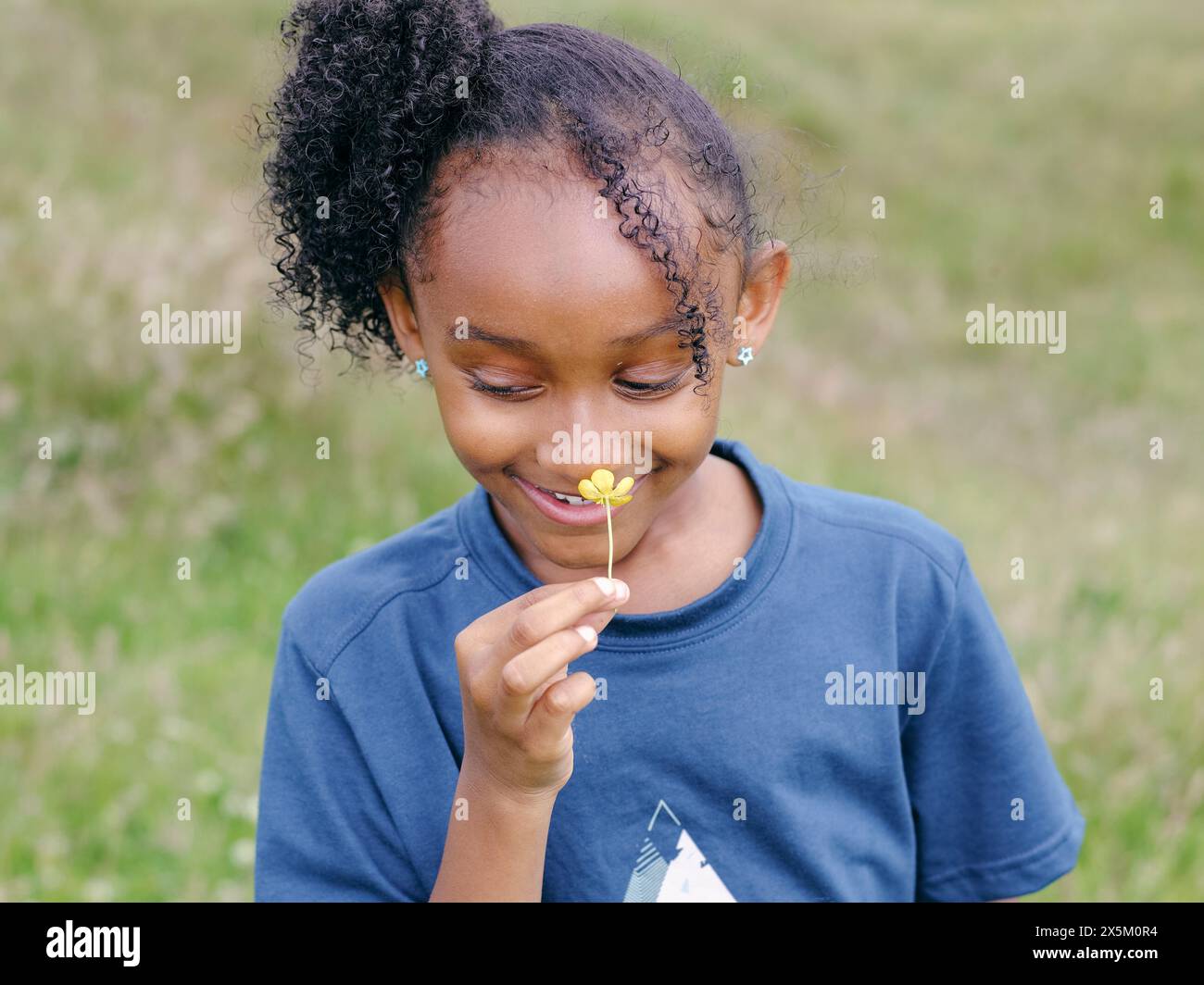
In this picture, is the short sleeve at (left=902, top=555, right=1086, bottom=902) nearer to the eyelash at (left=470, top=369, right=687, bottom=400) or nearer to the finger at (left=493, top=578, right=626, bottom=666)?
the eyelash at (left=470, top=369, right=687, bottom=400)

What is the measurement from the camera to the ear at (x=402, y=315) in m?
2.21

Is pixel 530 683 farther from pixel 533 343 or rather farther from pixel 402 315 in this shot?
pixel 402 315

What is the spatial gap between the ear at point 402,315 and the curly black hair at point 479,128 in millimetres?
23

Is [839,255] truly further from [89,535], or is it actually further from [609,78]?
[89,535]

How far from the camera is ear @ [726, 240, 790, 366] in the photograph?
7.33 feet

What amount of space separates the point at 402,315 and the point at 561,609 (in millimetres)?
722

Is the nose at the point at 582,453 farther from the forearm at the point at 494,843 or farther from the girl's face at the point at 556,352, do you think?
the forearm at the point at 494,843

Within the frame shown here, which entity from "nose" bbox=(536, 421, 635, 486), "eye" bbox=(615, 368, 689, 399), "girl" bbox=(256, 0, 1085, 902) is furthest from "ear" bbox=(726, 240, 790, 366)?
"nose" bbox=(536, 421, 635, 486)

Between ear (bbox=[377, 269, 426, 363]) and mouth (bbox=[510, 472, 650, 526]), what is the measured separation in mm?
321

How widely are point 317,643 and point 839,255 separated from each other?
1.25 metres

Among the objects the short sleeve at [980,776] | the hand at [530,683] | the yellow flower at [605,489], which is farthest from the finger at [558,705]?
the short sleeve at [980,776]

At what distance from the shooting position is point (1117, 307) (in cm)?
940

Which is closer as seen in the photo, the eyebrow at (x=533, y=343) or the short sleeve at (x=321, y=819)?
the eyebrow at (x=533, y=343)

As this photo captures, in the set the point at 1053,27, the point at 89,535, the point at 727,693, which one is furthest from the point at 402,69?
the point at 1053,27
